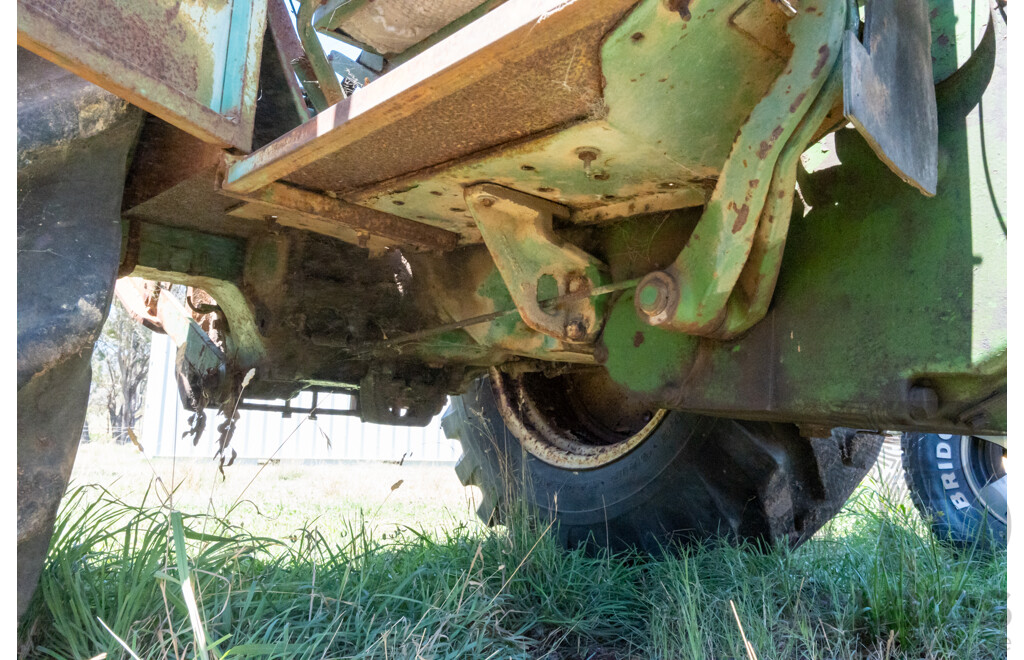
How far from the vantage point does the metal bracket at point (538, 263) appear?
1670mm

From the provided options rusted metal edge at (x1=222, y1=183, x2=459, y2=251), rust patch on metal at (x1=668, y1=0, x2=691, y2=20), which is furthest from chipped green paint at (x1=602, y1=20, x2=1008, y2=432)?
rusted metal edge at (x1=222, y1=183, x2=459, y2=251)

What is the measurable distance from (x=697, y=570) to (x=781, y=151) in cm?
122

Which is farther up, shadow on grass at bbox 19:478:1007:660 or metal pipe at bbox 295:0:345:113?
metal pipe at bbox 295:0:345:113

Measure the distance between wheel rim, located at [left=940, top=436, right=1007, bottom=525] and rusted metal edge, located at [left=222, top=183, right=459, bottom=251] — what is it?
230cm

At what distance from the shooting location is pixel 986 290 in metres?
1.22

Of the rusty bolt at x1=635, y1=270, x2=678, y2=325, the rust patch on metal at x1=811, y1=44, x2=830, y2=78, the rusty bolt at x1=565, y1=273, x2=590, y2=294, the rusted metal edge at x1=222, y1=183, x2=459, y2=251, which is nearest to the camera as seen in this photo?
the rust patch on metal at x1=811, y1=44, x2=830, y2=78

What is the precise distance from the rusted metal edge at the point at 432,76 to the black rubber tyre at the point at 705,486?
130cm

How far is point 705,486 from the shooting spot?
215cm

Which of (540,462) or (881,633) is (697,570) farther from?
(540,462)

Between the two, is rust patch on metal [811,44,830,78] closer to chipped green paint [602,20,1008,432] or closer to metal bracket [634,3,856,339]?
metal bracket [634,3,856,339]

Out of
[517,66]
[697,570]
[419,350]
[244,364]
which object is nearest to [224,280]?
[244,364]

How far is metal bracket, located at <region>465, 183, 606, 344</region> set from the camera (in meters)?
1.67

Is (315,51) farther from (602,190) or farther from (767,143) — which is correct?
(767,143)

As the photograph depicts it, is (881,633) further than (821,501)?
No
